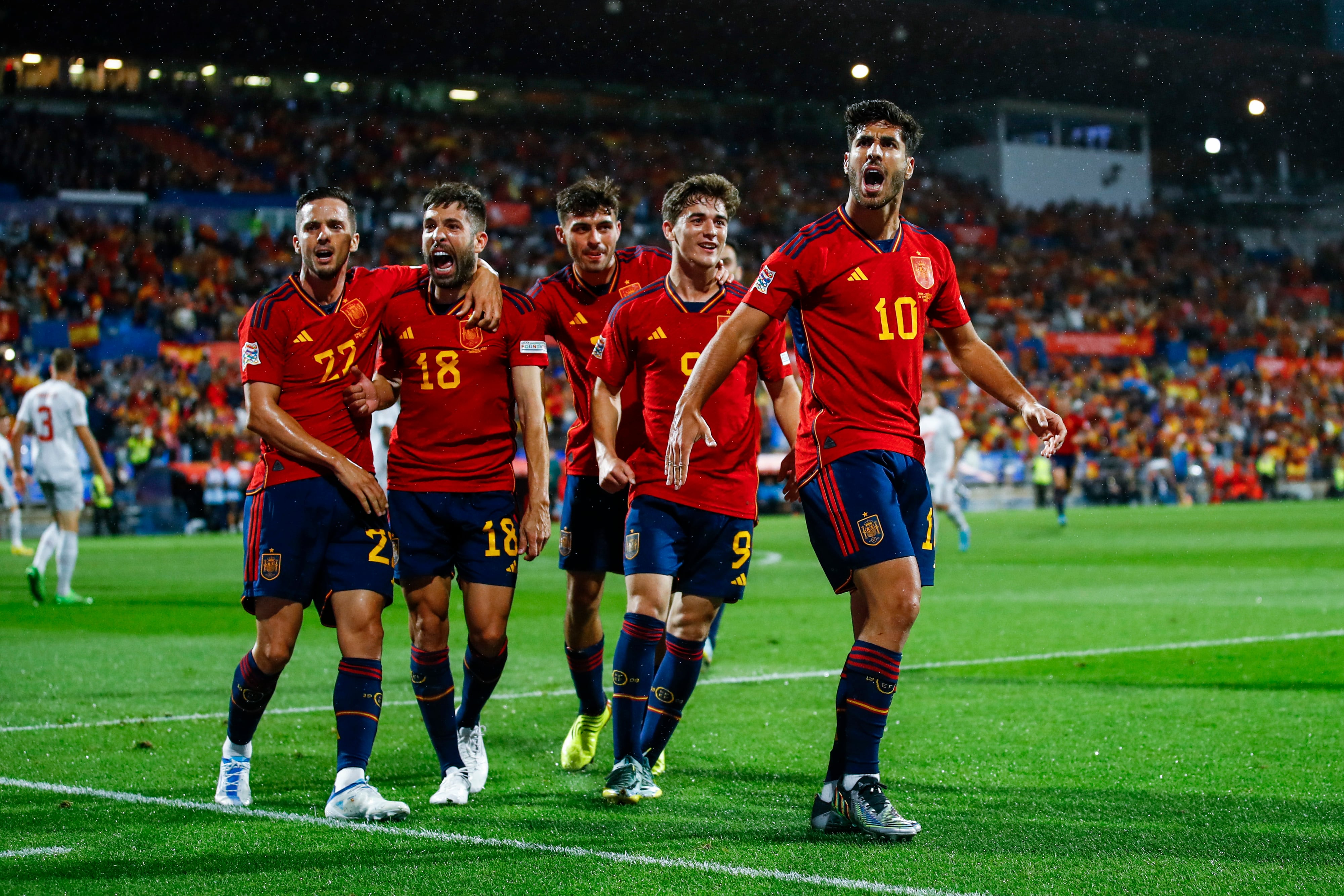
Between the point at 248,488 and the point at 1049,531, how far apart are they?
20.1 metres

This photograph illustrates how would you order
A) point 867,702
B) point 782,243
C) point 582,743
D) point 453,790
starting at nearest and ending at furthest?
point 867,702 < point 453,790 < point 582,743 < point 782,243

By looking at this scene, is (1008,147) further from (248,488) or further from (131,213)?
(248,488)

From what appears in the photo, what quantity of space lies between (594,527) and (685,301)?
3.42 feet

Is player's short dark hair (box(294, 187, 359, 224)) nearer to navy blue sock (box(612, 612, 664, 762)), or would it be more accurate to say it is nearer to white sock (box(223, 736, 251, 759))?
navy blue sock (box(612, 612, 664, 762))

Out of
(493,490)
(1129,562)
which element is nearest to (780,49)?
(1129,562)

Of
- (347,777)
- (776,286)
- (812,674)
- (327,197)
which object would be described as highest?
(327,197)

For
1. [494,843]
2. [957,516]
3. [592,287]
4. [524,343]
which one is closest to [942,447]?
[957,516]

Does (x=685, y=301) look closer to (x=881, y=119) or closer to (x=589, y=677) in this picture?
(x=881, y=119)

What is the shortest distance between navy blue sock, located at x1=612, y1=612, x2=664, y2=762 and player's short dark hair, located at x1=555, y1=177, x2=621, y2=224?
5.76ft

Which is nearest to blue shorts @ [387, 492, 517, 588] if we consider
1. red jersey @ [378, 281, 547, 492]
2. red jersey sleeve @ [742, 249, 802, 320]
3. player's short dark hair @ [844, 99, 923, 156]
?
red jersey @ [378, 281, 547, 492]

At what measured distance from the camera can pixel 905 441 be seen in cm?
479

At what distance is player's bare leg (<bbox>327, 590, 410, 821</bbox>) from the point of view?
195 inches

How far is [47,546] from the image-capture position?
533 inches

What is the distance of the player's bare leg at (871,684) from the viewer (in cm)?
455
